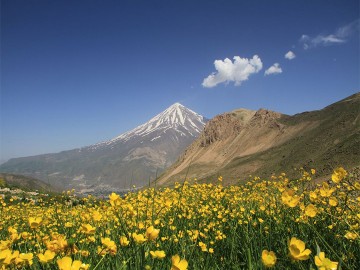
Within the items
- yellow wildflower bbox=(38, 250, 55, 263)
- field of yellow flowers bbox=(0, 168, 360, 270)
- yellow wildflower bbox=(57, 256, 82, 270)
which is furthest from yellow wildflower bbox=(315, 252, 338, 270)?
yellow wildflower bbox=(38, 250, 55, 263)

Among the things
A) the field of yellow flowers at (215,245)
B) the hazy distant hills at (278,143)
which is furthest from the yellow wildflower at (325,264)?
the hazy distant hills at (278,143)

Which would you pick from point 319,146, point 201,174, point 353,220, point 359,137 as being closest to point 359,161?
point 359,137

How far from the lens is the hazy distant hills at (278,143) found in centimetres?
5466

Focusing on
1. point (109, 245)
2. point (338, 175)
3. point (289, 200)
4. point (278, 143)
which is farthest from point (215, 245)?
point (278, 143)

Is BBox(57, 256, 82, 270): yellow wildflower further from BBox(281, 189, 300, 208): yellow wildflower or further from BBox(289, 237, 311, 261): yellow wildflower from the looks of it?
BBox(281, 189, 300, 208): yellow wildflower

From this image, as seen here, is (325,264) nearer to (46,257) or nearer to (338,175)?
(338,175)

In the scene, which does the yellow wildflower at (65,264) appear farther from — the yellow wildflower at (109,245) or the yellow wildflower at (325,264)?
the yellow wildflower at (325,264)

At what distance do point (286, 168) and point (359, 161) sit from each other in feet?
60.6

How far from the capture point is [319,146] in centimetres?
6197

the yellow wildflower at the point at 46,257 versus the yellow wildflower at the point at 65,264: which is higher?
the yellow wildflower at the point at 65,264

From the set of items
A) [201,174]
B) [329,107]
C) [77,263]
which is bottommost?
[201,174]

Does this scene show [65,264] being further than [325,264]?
Yes

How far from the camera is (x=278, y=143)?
8588 centimetres

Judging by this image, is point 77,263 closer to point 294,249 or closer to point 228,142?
point 294,249
